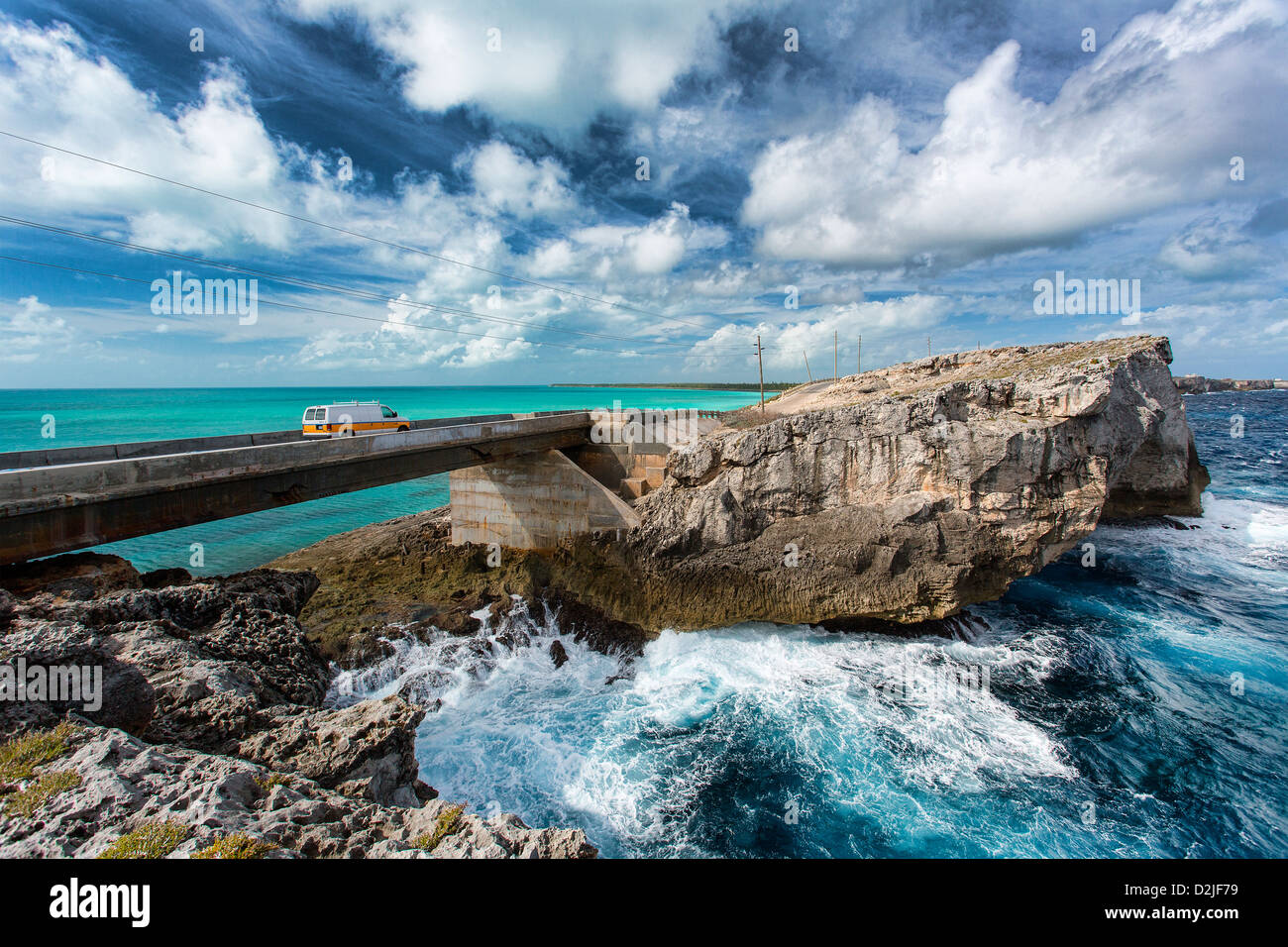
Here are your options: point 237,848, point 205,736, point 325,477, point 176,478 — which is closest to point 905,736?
point 237,848

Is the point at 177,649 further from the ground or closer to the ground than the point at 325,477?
closer to the ground

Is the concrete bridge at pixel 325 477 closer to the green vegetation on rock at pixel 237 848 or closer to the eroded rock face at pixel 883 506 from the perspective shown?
the eroded rock face at pixel 883 506

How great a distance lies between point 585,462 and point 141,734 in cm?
2093

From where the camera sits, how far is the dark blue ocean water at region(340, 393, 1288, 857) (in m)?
10.2

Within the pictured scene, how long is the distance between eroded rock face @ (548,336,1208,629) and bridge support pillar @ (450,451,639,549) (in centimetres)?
191

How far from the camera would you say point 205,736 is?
229 inches

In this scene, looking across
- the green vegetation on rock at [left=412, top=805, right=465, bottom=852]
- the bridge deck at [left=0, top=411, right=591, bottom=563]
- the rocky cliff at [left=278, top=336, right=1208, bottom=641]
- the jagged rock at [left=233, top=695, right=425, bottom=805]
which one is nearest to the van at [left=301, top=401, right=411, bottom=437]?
the bridge deck at [left=0, top=411, right=591, bottom=563]

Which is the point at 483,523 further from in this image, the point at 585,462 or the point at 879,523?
the point at 879,523

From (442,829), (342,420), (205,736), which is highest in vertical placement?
(342,420)

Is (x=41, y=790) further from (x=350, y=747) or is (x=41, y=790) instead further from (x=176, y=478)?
(x=176, y=478)

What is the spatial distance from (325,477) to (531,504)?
31.4 ft
